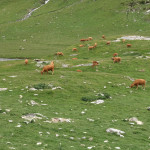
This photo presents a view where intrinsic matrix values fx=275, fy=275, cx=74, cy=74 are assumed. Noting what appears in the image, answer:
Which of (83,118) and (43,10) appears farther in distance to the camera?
(43,10)

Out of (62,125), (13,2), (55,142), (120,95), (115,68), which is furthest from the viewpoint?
(13,2)

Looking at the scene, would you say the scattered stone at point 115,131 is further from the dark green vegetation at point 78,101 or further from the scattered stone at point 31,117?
the scattered stone at point 31,117

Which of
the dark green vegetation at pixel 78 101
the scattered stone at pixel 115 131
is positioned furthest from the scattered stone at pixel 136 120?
the scattered stone at pixel 115 131

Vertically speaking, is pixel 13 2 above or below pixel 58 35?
above

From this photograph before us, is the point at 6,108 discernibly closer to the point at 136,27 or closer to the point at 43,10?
the point at 136,27

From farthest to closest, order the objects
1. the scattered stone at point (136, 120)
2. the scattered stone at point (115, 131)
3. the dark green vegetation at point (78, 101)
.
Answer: the scattered stone at point (136, 120), the scattered stone at point (115, 131), the dark green vegetation at point (78, 101)

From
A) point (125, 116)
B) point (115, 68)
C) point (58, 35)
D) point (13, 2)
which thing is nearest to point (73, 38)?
point (58, 35)

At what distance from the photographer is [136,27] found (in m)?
81.2

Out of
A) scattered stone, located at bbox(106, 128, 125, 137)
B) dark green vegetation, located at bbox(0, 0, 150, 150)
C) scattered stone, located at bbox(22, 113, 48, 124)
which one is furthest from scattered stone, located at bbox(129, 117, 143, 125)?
scattered stone, located at bbox(22, 113, 48, 124)

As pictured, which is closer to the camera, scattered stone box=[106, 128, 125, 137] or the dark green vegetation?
the dark green vegetation

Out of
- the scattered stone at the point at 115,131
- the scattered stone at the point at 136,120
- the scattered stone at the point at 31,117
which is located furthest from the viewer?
the scattered stone at the point at 136,120

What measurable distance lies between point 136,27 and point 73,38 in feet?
63.9

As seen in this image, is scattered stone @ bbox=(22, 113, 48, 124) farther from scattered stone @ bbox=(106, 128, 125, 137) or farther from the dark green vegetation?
scattered stone @ bbox=(106, 128, 125, 137)

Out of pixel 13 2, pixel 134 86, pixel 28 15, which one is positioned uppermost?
pixel 13 2
